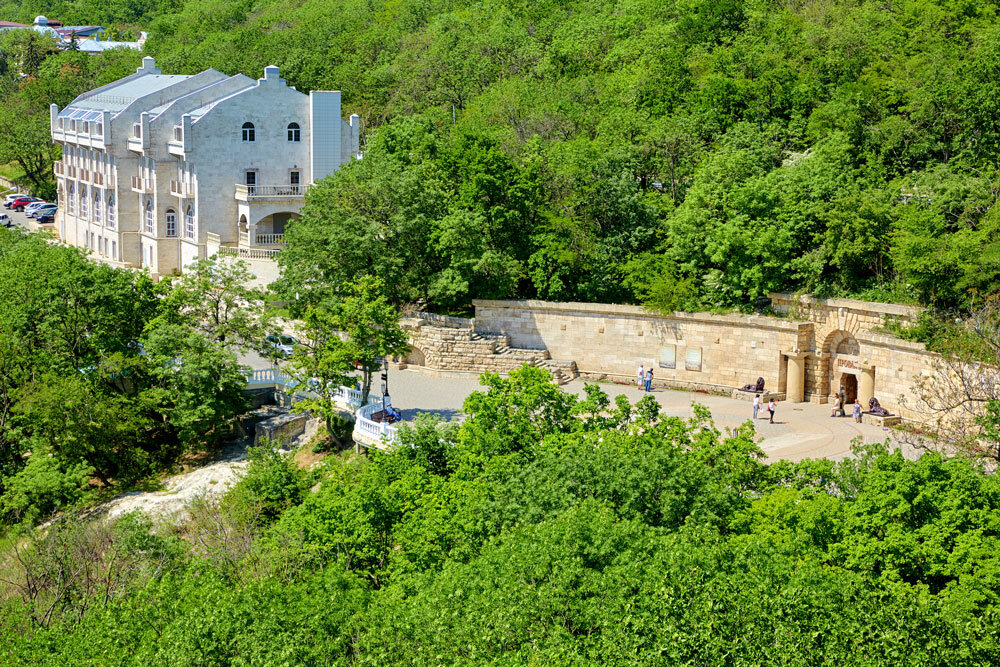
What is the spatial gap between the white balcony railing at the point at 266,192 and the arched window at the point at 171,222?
174 inches

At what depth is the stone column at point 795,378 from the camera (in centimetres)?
4269

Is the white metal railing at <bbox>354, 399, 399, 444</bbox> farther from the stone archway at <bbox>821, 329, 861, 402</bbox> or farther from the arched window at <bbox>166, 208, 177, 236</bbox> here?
the arched window at <bbox>166, 208, 177, 236</bbox>

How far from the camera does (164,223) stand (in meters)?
61.0

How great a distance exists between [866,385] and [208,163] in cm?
3112

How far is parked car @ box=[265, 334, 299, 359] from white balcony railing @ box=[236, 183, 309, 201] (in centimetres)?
1202

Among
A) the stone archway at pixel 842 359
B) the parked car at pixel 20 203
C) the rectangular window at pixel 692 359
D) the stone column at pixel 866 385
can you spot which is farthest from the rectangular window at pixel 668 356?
the parked car at pixel 20 203

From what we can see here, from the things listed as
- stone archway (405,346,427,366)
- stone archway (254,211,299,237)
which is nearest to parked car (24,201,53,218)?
stone archway (254,211,299,237)

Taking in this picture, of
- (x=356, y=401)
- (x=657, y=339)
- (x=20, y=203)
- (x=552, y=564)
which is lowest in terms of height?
(x=552, y=564)

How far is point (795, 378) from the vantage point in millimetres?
42969

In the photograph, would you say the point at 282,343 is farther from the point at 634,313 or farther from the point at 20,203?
the point at 20,203

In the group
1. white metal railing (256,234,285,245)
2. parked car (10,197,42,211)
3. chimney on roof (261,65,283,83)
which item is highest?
chimney on roof (261,65,283,83)

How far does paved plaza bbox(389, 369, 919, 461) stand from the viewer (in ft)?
124

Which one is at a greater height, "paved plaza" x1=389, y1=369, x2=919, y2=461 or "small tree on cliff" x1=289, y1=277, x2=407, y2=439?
"small tree on cliff" x1=289, y1=277, x2=407, y2=439

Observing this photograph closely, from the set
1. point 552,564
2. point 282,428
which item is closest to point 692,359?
point 282,428
